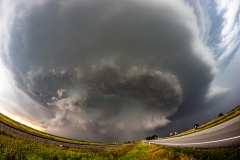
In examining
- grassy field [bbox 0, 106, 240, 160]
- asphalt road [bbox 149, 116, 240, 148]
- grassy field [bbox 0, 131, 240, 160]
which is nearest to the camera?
grassy field [bbox 0, 131, 240, 160]

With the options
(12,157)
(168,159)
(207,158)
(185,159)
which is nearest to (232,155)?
(207,158)

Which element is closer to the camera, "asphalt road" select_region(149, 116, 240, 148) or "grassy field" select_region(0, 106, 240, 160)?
"grassy field" select_region(0, 106, 240, 160)

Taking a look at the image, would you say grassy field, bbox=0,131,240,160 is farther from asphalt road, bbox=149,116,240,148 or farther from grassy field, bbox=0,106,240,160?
asphalt road, bbox=149,116,240,148

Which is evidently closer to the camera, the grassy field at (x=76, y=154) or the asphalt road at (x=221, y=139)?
the grassy field at (x=76, y=154)

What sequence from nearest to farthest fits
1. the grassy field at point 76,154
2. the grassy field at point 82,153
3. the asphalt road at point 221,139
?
the grassy field at point 76,154 < the grassy field at point 82,153 < the asphalt road at point 221,139

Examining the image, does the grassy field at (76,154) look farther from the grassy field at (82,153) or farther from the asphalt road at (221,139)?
the asphalt road at (221,139)

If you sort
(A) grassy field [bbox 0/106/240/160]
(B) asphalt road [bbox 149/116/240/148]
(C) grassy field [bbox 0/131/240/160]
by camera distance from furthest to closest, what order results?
1. (B) asphalt road [bbox 149/116/240/148]
2. (A) grassy field [bbox 0/106/240/160]
3. (C) grassy field [bbox 0/131/240/160]

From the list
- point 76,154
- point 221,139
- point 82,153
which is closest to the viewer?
point 221,139

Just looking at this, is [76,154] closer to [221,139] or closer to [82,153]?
[82,153]

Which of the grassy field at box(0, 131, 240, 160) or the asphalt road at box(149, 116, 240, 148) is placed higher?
the asphalt road at box(149, 116, 240, 148)

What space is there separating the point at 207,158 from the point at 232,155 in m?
1.92

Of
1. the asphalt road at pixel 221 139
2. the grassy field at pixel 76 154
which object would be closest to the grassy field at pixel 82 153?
the grassy field at pixel 76 154

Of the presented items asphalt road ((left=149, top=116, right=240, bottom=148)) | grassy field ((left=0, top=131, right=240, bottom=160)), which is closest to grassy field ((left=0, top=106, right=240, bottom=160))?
grassy field ((left=0, top=131, right=240, bottom=160))

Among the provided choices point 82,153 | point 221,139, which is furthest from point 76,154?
point 221,139
